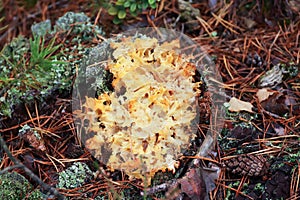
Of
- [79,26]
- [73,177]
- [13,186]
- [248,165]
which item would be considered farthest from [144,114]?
[79,26]

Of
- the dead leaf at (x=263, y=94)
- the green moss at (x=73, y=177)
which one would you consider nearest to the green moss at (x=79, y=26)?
the green moss at (x=73, y=177)

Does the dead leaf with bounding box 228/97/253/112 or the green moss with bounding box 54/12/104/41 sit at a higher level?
the green moss with bounding box 54/12/104/41

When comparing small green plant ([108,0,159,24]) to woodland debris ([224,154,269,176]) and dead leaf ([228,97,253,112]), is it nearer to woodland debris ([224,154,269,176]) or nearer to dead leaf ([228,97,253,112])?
dead leaf ([228,97,253,112])

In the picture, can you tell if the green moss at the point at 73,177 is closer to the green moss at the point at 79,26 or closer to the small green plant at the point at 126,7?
the green moss at the point at 79,26

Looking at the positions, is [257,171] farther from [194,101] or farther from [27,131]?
[27,131]

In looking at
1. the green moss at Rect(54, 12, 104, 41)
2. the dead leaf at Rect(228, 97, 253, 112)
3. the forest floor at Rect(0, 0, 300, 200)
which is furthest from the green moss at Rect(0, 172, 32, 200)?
the dead leaf at Rect(228, 97, 253, 112)

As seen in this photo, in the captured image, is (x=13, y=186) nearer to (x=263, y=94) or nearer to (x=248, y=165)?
(x=248, y=165)
